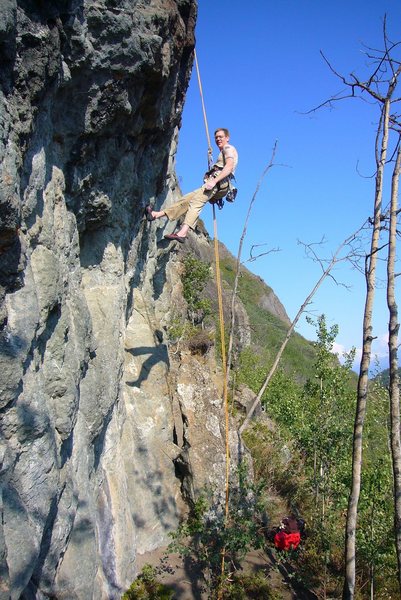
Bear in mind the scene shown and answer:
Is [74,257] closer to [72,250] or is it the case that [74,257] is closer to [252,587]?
[72,250]

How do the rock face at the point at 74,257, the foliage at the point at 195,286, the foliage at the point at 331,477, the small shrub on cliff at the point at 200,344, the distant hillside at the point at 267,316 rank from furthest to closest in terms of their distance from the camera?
the distant hillside at the point at 267,316 < the foliage at the point at 195,286 < the small shrub on cliff at the point at 200,344 < the foliage at the point at 331,477 < the rock face at the point at 74,257

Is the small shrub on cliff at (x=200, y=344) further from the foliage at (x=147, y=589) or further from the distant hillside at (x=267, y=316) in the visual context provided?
the distant hillside at (x=267, y=316)

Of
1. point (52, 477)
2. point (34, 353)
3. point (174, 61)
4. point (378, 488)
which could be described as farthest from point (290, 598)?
point (174, 61)

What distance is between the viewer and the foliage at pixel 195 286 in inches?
984

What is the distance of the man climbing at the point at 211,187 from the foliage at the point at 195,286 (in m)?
16.7

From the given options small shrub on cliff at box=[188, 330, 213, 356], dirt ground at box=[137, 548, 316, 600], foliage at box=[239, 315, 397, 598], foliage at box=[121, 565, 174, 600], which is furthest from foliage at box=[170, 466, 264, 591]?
small shrub on cliff at box=[188, 330, 213, 356]

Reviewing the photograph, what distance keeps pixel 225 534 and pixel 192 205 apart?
5821 mm

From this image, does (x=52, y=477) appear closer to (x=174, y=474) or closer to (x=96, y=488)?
(x=96, y=488)

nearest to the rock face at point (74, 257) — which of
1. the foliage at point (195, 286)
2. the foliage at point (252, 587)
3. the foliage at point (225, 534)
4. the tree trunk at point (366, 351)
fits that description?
A: the foliage at point (225, 534)

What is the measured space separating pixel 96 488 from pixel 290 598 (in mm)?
6446

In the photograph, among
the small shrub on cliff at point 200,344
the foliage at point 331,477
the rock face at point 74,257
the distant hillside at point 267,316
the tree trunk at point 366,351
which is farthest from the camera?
the distant hillside at point 267,316

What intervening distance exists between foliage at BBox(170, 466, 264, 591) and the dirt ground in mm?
292

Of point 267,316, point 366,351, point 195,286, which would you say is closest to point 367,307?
point 366,351

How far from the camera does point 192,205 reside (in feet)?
26.8
